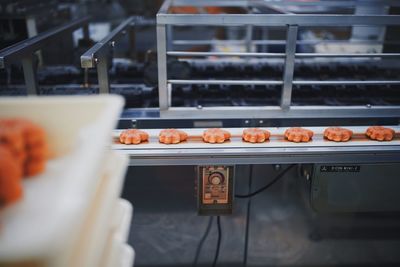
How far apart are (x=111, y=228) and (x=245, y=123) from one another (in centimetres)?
91

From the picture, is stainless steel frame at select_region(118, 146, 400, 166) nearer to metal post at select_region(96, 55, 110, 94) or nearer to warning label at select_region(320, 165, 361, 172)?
warning label at select_region(320, 165, 361, 172)

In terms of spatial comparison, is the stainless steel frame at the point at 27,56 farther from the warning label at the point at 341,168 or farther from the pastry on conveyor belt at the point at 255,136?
the warning label at the point at 341,168

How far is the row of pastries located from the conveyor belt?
0.9 inches

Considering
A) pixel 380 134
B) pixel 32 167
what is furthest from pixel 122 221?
pixel 380 134

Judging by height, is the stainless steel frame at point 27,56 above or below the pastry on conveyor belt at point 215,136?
above

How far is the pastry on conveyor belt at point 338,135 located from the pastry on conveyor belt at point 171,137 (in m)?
0.60

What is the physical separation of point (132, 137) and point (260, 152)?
1.69ft

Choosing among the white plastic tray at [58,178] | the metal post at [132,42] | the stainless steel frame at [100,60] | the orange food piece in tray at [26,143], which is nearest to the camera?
the white plastic tray at [58,178]

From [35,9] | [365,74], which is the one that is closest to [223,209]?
[365,74]

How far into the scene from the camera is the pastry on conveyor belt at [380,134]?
58.9 inches

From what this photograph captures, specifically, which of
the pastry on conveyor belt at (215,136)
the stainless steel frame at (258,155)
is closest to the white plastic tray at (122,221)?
the stainless steel frame at (258,155)

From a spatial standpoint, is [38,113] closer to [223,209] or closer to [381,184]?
[223,209]

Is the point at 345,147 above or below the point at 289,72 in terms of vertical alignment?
below

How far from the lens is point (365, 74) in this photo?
227 cm
